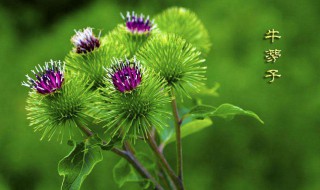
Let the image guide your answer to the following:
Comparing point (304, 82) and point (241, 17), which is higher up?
point (241, 17)

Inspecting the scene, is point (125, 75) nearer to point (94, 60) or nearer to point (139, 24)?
point (94, 60)

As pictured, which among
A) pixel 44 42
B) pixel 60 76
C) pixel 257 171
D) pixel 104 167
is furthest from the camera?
pixel 44 42

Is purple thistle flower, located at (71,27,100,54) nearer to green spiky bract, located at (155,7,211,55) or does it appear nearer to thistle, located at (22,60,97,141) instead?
thistle, located at (22,60,97,141)

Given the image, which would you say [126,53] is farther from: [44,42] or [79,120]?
[44,42]

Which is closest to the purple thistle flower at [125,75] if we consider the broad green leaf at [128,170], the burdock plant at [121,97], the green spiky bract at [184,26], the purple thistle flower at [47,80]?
the burdock plant at [121,97]

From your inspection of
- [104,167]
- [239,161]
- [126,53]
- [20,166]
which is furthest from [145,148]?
[126,53]

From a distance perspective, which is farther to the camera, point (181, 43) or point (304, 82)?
point (304, 82)

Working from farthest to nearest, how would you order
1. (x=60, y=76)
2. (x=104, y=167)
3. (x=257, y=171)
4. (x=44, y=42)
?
(x=44, y=42) → (x=104, y=167) → (x=257, y=171) → (x=60, y=76)

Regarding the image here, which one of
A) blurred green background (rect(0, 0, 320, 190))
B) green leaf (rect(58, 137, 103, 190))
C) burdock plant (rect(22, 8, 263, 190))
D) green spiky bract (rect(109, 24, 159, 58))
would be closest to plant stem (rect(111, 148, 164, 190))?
burdock plant (rect(22, 8, 263, 190))
